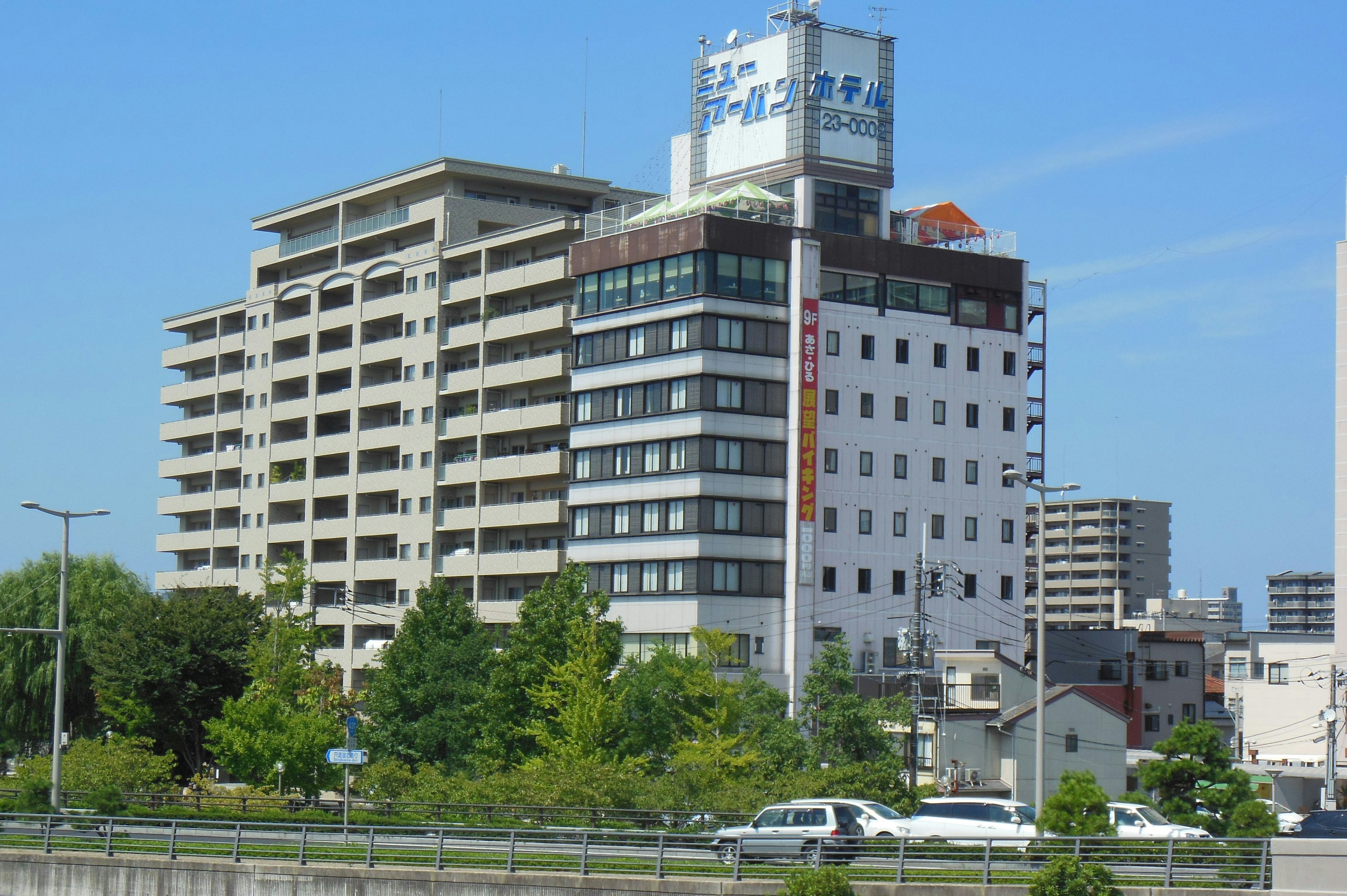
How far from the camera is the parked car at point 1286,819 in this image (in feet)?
194

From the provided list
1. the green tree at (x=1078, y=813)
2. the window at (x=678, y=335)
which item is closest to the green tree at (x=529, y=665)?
the window at (x=678, y=335)

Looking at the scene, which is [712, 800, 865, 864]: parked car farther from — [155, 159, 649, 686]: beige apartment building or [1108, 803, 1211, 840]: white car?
[155, 159, 649, 686]: beige apartment building

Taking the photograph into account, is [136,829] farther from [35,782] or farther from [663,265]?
[663,265]

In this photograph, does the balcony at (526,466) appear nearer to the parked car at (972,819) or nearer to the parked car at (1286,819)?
the parked car at (1286,819)

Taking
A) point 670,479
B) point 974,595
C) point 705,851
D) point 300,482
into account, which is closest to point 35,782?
point 705,851

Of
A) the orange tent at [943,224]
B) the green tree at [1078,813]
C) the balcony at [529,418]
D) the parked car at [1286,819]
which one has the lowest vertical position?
the parked car at [1286,819]

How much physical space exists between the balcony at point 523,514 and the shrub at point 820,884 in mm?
61001

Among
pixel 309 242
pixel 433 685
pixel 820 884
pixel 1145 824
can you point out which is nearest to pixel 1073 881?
pixel 820 884

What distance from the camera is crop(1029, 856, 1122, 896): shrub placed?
32.8m

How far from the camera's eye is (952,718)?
80.8 m

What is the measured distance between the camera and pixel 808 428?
86.7 m

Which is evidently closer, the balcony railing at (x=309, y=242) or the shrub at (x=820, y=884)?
the shrub at (x=820, y=884)

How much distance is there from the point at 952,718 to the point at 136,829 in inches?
1532

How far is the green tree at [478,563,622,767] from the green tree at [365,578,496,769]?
1.56 metres
